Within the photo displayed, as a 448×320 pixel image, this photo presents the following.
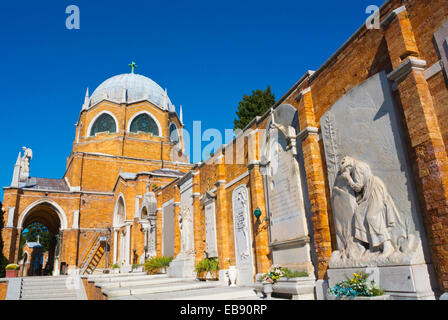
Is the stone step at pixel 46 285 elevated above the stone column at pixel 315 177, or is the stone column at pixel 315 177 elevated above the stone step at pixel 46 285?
the stone column at pixel 315 177

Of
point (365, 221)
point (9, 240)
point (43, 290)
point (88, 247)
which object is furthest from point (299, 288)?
point (9, 240)

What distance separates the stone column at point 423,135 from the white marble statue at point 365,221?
48 centimetres

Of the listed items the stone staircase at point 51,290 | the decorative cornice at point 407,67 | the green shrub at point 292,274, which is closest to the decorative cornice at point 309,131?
the decorative cornice at point 407,67

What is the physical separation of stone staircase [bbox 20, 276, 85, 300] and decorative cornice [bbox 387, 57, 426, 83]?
47.3ft

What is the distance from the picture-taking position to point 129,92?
38688mm

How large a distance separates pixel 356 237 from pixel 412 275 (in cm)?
131

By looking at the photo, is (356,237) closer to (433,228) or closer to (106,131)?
(433,228)

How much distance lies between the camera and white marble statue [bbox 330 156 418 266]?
554 cm

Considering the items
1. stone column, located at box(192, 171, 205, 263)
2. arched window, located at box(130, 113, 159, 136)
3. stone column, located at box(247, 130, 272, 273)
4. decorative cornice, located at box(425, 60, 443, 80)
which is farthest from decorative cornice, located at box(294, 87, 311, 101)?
arched window, located at box(130, 113, 159, 136)

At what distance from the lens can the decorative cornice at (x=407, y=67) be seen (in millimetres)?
5453

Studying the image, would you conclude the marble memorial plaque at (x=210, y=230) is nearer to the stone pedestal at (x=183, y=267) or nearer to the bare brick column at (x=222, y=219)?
the bare brick column at (x=222, y=219)

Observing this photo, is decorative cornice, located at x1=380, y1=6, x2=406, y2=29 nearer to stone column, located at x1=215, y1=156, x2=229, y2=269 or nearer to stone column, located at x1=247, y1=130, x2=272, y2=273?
stone column, located at x1=247, y1=130, x2=272, y2=273

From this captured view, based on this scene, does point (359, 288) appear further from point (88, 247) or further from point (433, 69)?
point (88, 247)
